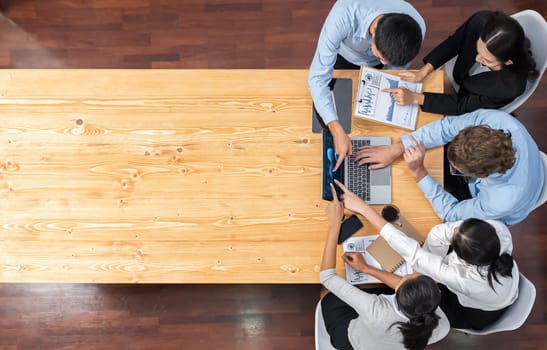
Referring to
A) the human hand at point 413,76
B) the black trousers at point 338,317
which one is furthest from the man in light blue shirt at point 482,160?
the black trousers at point 338,317

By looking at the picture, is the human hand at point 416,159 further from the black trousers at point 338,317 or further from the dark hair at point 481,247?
the black trousers at point 338,317

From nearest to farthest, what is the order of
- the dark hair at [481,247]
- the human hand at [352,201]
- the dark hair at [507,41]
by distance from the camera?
the dark hair at [481,247] < the dark hair at [507,41] < the human hand at [352,201]

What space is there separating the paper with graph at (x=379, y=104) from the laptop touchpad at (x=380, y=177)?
0.70 ft

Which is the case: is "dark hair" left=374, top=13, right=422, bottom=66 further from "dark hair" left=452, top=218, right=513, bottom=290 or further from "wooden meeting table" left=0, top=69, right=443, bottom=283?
"dark hair" left=452, top=218, right=513, bottom=290

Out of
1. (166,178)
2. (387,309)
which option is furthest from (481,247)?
(166,178)

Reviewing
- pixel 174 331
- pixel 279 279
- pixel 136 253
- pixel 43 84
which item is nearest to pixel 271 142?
pixel 279 279

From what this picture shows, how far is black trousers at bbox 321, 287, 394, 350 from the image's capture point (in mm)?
1844

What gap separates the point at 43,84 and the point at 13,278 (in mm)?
821

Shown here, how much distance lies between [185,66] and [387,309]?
6.40 feet

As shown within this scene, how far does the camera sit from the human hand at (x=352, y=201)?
176 cm

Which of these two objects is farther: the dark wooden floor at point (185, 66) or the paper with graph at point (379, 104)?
the dark wooden floor at point (185, 66)

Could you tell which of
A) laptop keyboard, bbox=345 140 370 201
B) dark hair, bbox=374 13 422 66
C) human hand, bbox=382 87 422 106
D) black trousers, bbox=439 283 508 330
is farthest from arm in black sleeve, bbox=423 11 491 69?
black trousers, bbox=439 283 508 330

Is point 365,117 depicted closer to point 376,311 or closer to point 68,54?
point 376,311

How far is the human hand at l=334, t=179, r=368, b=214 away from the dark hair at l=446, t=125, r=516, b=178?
40 centimetres
